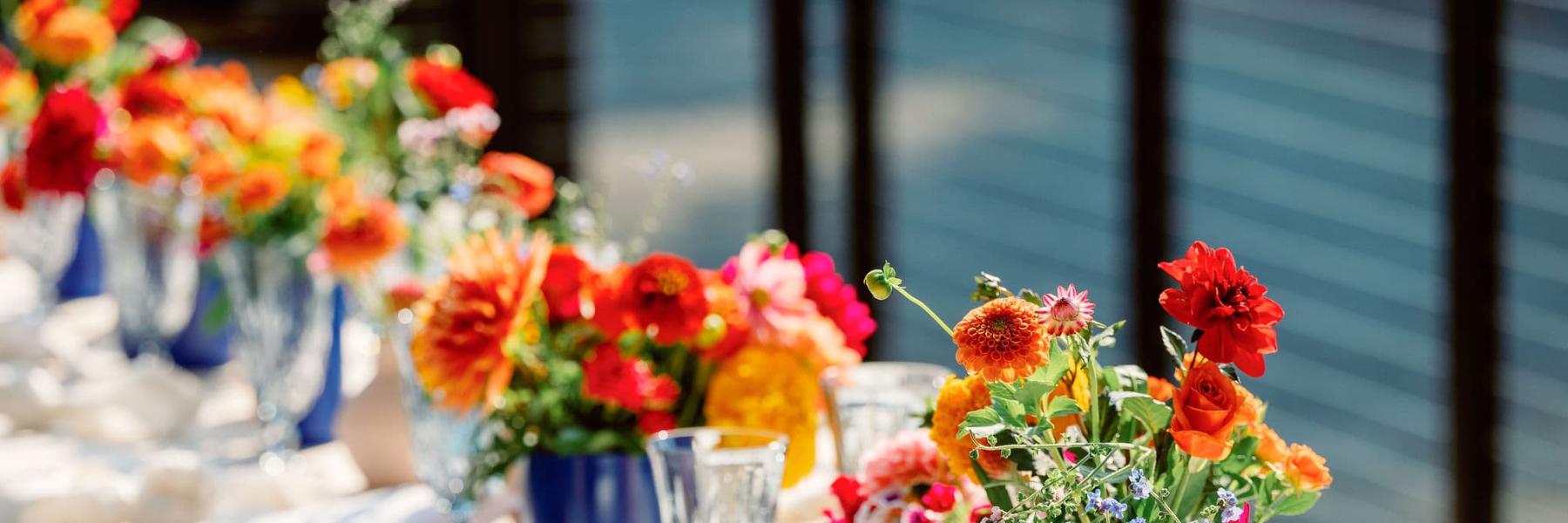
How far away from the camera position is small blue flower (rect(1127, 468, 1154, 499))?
54 centimetres

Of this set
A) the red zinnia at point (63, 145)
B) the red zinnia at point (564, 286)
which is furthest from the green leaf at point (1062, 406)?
the red zinnia at point (63, 145)

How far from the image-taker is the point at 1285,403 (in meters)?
3.16

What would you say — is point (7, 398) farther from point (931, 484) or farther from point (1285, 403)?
point (1285, 403)

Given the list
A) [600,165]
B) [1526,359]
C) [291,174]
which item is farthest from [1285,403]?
[291,174]

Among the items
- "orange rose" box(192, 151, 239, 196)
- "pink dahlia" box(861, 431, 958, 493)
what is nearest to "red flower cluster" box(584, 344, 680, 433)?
"pink dahlia" box(861, 431, 958, 493)

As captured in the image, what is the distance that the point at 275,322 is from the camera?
140cm

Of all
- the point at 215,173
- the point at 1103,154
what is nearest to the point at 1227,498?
the point at 215,173

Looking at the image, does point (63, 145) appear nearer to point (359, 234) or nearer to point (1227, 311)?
point (359, 234)

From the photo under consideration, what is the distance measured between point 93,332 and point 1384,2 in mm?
2337

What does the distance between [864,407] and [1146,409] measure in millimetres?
317

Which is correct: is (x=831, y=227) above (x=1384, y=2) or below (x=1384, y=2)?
below

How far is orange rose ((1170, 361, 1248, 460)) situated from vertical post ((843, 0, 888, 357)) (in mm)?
2841

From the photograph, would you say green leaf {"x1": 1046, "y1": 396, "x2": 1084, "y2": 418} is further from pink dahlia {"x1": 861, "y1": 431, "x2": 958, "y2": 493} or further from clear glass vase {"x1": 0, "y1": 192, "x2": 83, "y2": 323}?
clear glass vase {"x1": 0, "y1": 192, "x2": 83, "y2": 323}

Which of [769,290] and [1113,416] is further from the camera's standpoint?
[769,290]
